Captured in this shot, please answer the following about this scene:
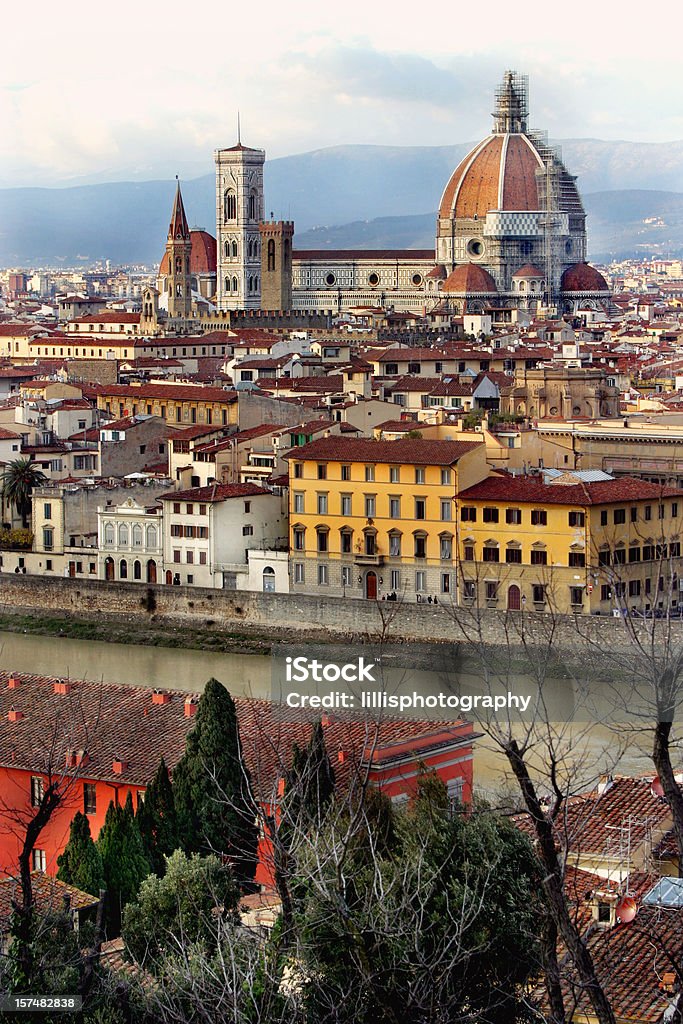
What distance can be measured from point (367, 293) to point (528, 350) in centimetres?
3019

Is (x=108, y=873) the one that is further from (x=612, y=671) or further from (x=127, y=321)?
(x=127, y=321)

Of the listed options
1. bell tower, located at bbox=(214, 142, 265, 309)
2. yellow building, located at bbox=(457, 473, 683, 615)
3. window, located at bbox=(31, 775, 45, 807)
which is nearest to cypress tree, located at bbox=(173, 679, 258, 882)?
window, located at bbox=(31, 775, 45, 807)

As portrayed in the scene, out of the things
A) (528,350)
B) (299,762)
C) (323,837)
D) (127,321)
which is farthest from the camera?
(127,321)

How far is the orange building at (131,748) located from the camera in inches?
414

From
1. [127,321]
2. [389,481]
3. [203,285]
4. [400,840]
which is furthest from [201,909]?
[203,285]

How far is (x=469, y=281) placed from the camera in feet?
202

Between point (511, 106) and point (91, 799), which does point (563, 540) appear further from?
point (511, 106)

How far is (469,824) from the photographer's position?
8008mm

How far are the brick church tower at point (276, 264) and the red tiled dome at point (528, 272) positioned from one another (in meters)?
6.27

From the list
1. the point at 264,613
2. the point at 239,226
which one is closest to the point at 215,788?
the point at 264,613

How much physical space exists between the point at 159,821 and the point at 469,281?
5188 cm

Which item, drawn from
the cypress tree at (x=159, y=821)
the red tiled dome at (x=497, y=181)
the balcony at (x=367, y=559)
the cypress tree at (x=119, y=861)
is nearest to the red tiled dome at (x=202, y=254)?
the red tiled dome at (x=497, y=181)

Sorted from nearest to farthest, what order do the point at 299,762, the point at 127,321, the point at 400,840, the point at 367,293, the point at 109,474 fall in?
Result: the point at 400,840, the point at 299,762, the point at 109,474, the point at 127,321, the point at 367,293

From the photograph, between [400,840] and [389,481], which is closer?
[400,840]
